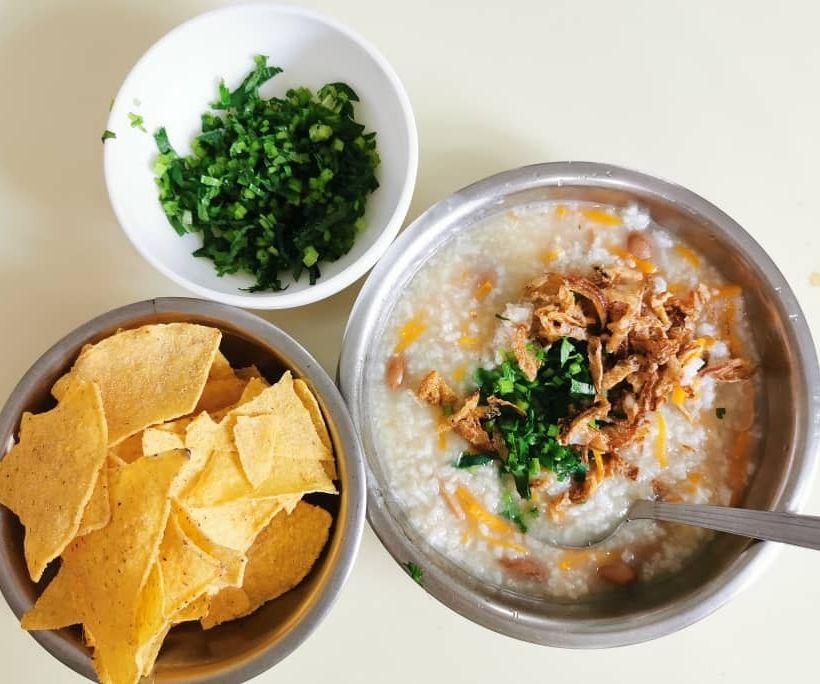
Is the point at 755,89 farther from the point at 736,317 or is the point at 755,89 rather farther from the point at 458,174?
the point at 458,174

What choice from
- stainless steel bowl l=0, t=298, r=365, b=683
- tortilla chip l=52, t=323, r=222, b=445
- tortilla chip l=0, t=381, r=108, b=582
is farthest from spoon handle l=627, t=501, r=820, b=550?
tortilla chip l=0, t=381, r=108, b=582

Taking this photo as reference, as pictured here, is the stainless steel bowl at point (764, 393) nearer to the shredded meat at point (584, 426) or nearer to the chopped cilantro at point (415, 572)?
the chopped cilantro at point (415, 572)

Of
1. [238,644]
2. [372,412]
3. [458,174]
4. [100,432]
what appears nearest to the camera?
[100,432]

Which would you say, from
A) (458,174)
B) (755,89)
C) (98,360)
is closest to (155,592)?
(98,360)

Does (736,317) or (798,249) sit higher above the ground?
(798,249)

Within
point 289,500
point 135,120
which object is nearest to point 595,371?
point 289,500

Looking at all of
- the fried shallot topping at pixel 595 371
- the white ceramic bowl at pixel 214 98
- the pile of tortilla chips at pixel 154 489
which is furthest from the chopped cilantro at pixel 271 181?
the fried shallot topping at pixel 595 371

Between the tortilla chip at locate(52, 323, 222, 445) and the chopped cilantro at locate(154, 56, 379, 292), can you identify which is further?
the chopped cilantro at locate(154, 56, 379, 292)

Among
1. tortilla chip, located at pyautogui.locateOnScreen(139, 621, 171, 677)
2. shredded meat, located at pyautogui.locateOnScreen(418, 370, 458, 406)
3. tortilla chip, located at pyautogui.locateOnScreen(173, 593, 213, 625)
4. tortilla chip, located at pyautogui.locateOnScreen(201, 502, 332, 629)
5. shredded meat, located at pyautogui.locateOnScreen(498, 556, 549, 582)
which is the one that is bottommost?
tortilla chip, located at pyautogui.locateOnScreen(139, 621, 171, 677)

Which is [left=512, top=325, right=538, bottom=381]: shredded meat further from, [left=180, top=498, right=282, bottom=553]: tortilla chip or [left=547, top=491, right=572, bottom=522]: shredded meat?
[left=180, top=498, right=282, bottom=553]: tortilla chip
